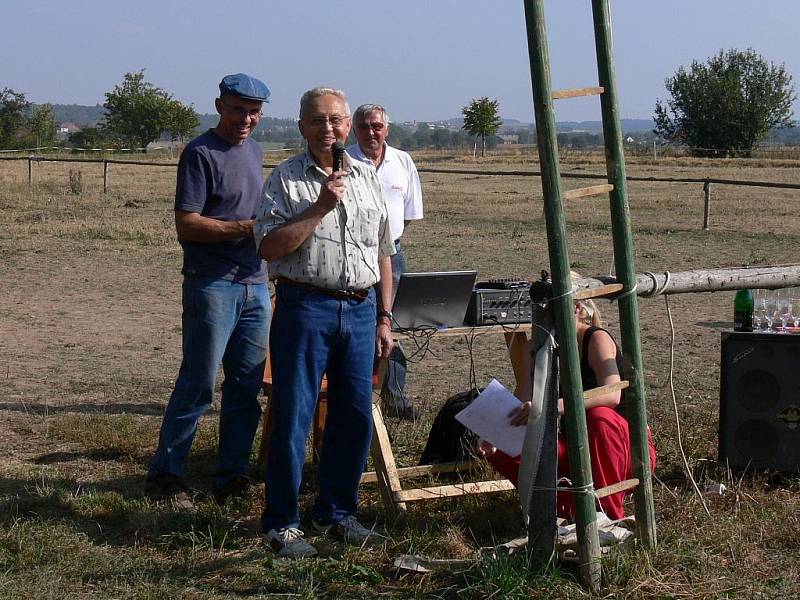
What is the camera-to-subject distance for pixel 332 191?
410 centimetres

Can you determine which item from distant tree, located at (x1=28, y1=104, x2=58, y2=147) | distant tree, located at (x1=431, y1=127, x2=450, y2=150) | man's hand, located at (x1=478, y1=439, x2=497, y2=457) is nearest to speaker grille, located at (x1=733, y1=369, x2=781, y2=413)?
man's hand, located at (x1=478, y1=439, x2=497, y2=457)

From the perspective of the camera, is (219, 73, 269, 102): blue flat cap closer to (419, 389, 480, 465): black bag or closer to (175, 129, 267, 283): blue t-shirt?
(175, 129, 267, 283): blue t-shirt

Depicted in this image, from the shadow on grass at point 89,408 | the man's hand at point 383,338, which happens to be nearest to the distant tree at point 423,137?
the shadow on grass at point 89,408

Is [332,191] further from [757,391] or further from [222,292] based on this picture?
[757,391]

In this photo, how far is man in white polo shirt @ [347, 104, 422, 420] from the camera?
6469 mm

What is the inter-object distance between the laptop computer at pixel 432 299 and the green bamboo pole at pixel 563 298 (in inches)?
61.4

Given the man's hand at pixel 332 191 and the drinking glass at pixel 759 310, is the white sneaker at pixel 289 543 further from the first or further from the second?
the drinking glass at pixel 759 310

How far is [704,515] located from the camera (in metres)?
4.70

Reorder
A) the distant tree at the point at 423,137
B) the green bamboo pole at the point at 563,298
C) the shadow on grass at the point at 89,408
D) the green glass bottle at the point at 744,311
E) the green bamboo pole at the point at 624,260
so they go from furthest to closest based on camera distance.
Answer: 1. the distant tree at the point at 423,137
2. the shadow on grass at the point at 89,408
3. the green glass bottle at the point at 744,311
4. the green bamboo pole at the point at 624,260
5. the green bamboo pole at the point at 563,298

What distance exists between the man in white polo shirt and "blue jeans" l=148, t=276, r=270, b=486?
1229 mm

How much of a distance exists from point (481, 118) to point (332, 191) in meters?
70.8

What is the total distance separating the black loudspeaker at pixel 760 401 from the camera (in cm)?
514

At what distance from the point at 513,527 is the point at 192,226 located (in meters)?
1.96

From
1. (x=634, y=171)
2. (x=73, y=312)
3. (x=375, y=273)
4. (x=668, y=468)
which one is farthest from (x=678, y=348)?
(x=634, y=171)
